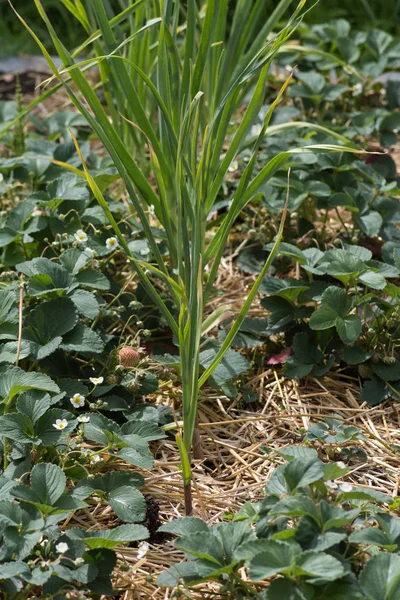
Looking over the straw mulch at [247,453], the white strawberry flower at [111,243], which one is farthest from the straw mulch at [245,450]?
the white strawberry flower at [111,243]

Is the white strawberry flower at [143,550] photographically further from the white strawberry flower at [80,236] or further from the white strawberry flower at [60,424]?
the white strawberry flower at [80,236]

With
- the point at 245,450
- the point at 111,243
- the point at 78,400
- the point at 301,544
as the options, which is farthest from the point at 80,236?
the point at 301,544

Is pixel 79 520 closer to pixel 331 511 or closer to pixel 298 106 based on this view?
pixel 331 511

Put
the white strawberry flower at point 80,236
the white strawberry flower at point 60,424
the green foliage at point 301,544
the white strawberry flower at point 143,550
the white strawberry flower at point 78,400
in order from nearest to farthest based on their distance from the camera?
the green foliage at point 301,544
the white strawberry flower at point 143,550
the white strawberry flower at point 60,424
the white strawberry flower at point 78,400
the white strawberry flower at point 80,236

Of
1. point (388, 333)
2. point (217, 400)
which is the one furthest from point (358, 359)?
point (217, 400)

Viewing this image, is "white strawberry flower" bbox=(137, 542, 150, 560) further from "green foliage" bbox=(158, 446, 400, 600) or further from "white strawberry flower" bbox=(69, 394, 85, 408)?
"white strawberry flower" bbox=(69, 394, 85, 408)

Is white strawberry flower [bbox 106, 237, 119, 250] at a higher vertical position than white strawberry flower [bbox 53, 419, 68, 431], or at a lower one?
higher

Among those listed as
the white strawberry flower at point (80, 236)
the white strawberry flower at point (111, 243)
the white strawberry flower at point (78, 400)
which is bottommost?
the white strawberry flower at point (78, 400)

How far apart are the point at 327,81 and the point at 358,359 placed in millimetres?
1275

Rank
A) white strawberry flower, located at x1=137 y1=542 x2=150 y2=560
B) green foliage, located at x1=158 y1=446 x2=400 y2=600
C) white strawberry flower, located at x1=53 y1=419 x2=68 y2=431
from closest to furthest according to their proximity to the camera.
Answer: green foliage, located at x1=158 y1=446 x2=400 y2=600 → white strawberry flower, located at x1=137 y1=542 x2=150 y2=560 → white strawberry flower, located at x1=53 y1=419 x2=68 y2=431

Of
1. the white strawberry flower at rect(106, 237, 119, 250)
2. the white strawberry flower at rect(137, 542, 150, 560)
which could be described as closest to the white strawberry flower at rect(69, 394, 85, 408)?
the white strawberry flower at rect(137, 542, 150, 560)

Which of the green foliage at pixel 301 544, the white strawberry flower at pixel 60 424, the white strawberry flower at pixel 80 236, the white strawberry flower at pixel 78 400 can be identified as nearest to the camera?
the green foliage at pixel 301 544

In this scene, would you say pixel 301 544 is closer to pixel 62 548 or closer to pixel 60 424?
pixel 62 548

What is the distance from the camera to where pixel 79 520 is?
1.38 metres
